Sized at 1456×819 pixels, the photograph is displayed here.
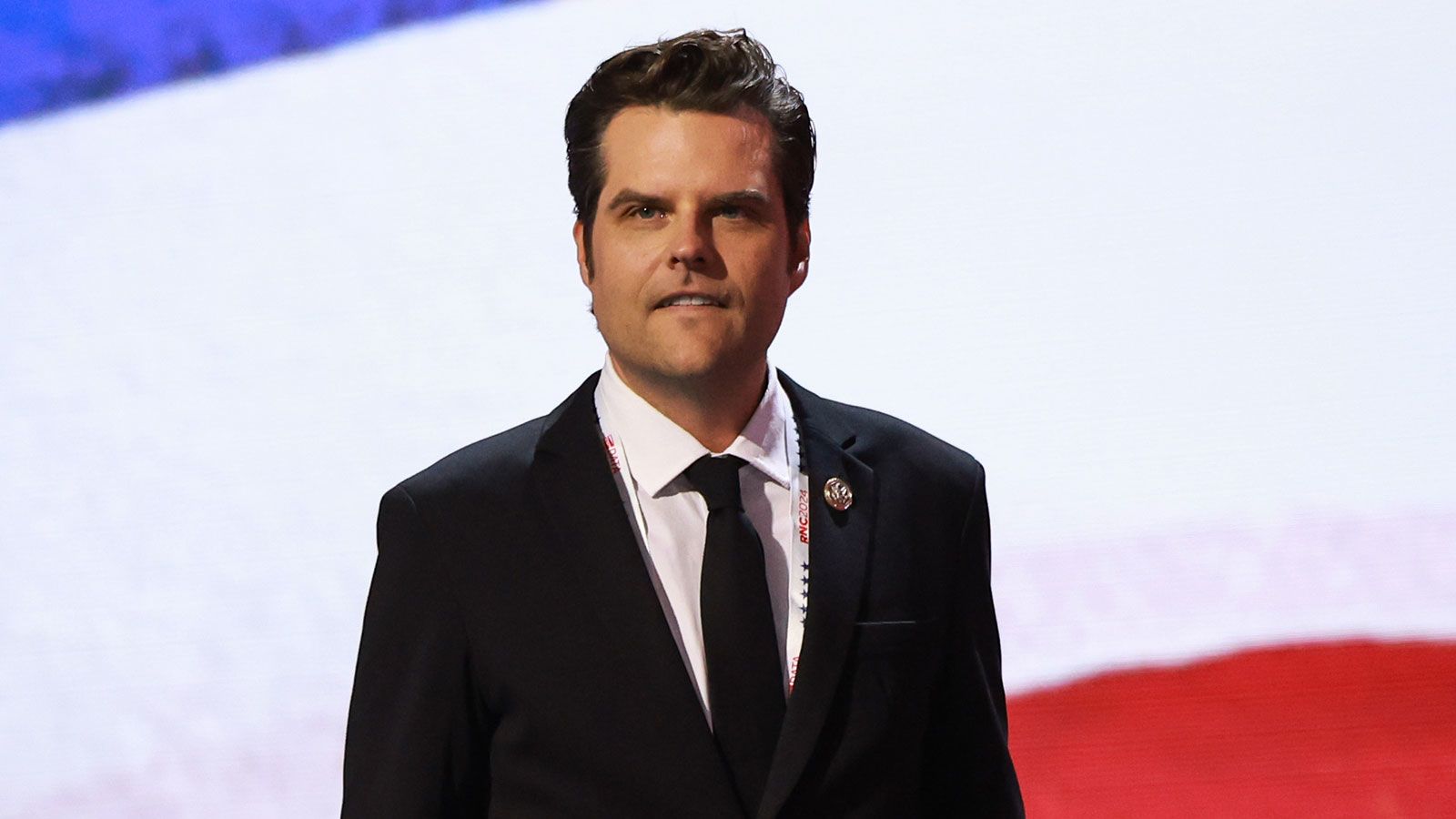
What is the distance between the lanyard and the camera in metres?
1.38

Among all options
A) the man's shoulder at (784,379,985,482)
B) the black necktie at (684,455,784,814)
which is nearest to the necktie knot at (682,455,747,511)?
the black necktie at (684,455,784,814)

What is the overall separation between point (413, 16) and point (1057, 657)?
4.02ft

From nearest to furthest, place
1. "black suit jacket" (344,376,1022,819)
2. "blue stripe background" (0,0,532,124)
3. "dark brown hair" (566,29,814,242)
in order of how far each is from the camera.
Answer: "black suit jacket" (344,376,1022,819) < "dark brown hair" (566,29,814,242) < "blue stripe background" (0,0,532,124)

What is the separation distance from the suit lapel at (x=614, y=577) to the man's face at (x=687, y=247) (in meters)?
0.08

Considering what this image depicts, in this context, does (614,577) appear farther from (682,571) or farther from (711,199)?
(711,199)

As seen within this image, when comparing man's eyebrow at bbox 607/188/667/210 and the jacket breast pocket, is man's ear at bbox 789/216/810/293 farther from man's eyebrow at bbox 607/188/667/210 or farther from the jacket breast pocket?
the jacket breast pocket

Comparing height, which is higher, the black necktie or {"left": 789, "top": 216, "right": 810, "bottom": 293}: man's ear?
{"left": 789, "top": 216, "right": 810, "bottom": 293}: man's ear

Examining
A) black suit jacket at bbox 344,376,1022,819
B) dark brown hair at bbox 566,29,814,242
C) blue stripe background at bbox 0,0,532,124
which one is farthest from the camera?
blue stripe background at bbox 0,0,532,124

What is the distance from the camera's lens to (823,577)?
1.38 m

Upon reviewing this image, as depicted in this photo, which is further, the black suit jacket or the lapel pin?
the lapel pin

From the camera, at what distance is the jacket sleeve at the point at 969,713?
4.76ft

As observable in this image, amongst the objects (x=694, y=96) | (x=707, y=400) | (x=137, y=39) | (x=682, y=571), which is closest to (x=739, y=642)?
(x=682, y=571)

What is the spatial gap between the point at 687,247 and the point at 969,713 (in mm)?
471

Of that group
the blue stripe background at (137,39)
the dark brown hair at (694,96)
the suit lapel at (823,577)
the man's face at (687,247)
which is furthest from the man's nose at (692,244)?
the blue stripe background at (137,39)
